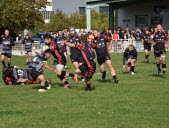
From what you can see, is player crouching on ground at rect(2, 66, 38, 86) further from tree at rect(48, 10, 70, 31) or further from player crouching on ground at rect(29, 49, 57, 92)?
tree at rect(48, 10, 70, 31)

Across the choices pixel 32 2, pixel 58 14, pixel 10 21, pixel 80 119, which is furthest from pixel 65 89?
pixel 58 14

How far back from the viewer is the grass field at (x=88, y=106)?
30.3 ft

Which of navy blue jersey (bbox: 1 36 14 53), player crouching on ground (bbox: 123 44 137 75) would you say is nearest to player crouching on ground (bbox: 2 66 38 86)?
player crouching on ground (bbox: 123 44 137 75)

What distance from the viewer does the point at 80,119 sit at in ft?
31.5

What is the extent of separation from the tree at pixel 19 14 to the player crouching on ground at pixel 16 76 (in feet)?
103

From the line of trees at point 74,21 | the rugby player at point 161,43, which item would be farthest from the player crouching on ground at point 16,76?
the line of trees at point 74,21

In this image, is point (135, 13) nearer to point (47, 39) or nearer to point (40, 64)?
point (47, 39)

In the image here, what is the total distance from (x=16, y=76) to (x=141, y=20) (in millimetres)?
36104

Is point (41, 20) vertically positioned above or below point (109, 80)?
above

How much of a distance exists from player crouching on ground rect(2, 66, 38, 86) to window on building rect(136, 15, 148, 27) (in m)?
35.5

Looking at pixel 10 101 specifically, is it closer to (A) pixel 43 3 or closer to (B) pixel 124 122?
(B) pixel 124 122

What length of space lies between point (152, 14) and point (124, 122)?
41636mm

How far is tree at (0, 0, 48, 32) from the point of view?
4791 cm

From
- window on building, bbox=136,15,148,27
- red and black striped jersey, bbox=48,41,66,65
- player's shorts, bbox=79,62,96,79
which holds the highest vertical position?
window on building, bbox=136,15,148,27
